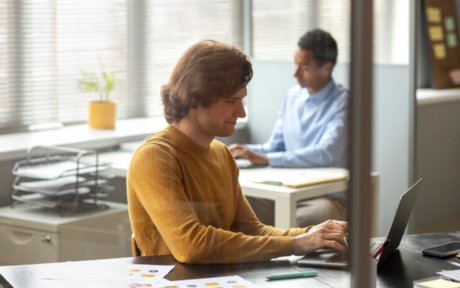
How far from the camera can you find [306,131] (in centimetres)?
200

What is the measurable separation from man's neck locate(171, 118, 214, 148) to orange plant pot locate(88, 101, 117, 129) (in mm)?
139

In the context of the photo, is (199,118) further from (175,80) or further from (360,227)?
(360,227)

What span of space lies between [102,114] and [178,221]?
31cm

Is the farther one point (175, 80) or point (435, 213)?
point (435, 213)

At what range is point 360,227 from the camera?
129 centimetres

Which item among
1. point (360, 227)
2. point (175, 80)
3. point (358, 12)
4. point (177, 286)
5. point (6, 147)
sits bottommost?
point (177, 286)

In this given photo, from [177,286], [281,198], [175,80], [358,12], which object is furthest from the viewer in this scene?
[281,198]

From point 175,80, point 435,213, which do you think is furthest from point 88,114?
point 435,213

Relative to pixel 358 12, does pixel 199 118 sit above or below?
below

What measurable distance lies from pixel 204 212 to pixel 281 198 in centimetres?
26

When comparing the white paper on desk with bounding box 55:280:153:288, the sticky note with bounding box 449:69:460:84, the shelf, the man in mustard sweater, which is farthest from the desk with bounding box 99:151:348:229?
the sticky note with bounding box 449:69:460:84

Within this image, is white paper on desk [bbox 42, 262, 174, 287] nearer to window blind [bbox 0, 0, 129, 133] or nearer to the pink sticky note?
window blind [bbox 0, 0, 129, 133]

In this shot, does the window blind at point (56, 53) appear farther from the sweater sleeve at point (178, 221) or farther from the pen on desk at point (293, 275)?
the pen on desk at point (293, 275)

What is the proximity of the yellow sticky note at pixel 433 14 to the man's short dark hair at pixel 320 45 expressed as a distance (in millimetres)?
2452
